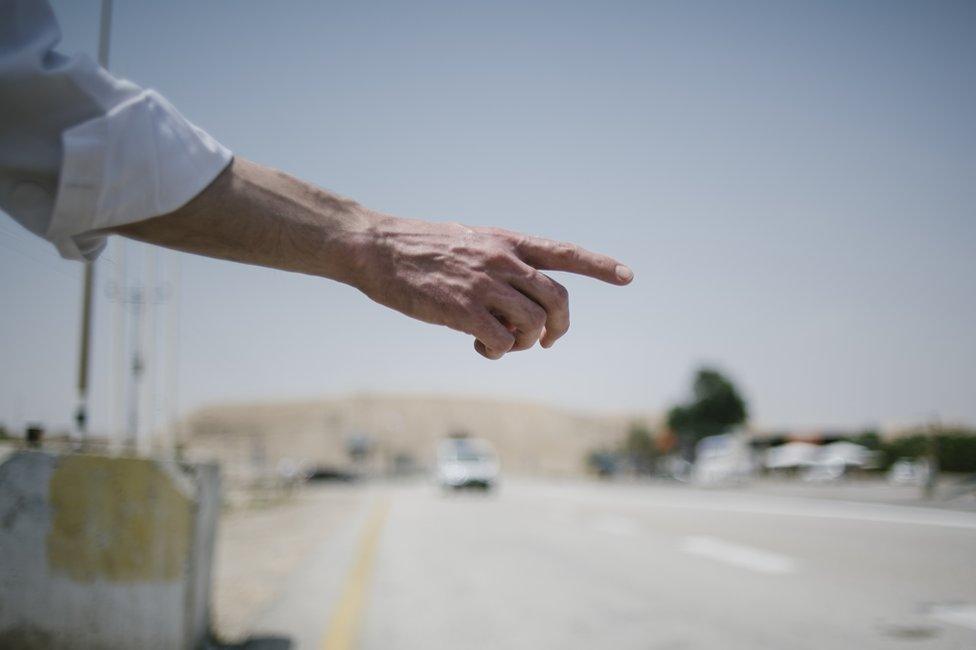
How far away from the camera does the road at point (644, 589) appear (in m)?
5.09

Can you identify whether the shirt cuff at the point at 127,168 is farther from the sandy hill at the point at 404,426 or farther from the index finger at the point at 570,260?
the sandy hill at the point at 404,426

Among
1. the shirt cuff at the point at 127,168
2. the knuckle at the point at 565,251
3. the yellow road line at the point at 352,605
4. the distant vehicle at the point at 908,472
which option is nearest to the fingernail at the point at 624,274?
the knuckle at the point at 565,251

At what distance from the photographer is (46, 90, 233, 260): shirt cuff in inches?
59.8

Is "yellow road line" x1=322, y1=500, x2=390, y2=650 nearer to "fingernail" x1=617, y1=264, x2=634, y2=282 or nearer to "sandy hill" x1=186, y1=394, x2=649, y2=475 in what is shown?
"fingernail" x1=617, y1=264, x2=634, y2=282

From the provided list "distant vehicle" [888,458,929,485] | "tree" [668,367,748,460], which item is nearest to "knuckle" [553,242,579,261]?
"distant vehicle" [888,458,929,485]

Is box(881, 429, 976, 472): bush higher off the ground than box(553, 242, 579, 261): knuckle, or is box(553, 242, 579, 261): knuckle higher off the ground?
box(553, 242, 579, 261): knuckle

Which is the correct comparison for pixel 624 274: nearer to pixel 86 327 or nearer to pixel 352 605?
pixel 352 605

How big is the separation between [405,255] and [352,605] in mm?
5193

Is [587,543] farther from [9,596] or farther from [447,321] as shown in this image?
[447,321]

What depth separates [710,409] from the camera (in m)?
78.1

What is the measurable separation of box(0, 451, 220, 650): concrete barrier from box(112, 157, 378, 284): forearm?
235 cm

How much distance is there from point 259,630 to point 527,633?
6.15ft

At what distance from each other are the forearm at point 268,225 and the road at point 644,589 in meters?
3.72

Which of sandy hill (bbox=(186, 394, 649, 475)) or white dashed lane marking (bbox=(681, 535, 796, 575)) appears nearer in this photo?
white dashed lane marking (bbox=(681, 535, 796, 575))
